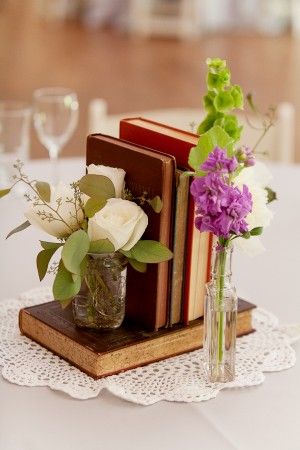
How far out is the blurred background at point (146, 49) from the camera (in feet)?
20.1

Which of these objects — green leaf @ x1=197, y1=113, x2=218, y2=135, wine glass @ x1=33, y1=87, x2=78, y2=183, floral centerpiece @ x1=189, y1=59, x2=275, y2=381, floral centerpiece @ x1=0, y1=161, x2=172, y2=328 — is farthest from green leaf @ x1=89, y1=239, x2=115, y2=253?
wine glass @ x1=33, y1=87, x2=78, y2=183

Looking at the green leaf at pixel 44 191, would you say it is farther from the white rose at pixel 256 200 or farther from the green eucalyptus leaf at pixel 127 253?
the white rose at pixel 256 200

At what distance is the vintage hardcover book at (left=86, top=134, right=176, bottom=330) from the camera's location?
1411 millimetres

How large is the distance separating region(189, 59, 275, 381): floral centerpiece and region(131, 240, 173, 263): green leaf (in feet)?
0.24

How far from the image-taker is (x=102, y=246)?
1.36m

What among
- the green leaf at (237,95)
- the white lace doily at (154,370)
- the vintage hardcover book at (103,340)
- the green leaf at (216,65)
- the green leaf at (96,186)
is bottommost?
the white lace doily at (154,370)

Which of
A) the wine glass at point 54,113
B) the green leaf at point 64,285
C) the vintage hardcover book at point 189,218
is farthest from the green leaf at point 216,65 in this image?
the wine glass at point 54,113

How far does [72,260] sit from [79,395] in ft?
0.58

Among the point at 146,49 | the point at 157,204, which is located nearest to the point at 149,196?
the point at 157,204

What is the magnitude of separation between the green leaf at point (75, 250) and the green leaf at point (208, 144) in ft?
0.56

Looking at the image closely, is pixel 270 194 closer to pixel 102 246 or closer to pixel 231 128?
pixel 231 128

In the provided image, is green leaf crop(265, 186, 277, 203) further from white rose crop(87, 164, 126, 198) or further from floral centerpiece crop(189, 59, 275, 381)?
white rose crop(87, 164, 126, 198)

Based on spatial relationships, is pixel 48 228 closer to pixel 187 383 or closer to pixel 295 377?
pixel 187 383

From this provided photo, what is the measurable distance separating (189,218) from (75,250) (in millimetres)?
190
